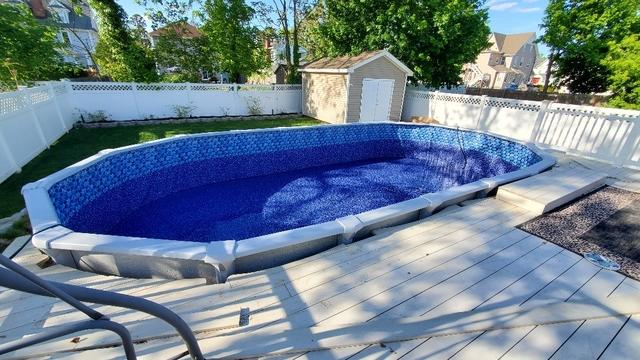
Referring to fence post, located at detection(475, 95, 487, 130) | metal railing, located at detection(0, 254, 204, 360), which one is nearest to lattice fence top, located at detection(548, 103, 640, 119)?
fence post, located at detection(475, 95, 487, 130)

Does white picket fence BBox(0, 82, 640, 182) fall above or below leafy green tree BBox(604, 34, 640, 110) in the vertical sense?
below

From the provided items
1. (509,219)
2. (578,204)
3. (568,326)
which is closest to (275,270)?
(568,326)

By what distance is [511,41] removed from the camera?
41906mm

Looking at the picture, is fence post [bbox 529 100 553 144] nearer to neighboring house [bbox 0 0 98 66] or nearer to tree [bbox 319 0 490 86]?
tree [bbox 319 0 490 86]

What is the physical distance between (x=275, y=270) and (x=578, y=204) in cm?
446

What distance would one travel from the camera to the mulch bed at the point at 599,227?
290 cm

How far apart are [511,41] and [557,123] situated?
150 feet

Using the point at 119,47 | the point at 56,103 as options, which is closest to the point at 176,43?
the point at 119,47

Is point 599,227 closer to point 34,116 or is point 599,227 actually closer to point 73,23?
point 34,116

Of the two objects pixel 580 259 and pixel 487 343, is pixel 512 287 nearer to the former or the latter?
pixel 487 343

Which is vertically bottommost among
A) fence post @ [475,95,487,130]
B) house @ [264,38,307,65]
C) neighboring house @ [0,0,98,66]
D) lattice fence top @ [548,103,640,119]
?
fence post @ [475,95,487,130]

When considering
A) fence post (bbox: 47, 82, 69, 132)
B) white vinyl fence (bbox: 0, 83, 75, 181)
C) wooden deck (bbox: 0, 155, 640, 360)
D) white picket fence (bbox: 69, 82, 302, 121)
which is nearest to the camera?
wooden deck (bbox: 0, 155, 640, 360)

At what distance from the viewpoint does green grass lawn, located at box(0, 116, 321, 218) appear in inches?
188

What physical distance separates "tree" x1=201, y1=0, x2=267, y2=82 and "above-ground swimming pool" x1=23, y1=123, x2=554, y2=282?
351 inches
